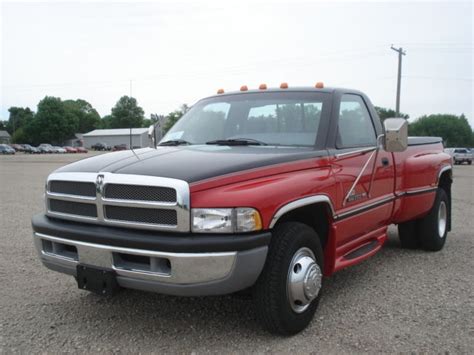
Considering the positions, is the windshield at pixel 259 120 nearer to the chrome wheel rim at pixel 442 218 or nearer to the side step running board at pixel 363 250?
the side step running board at pixel 363 250

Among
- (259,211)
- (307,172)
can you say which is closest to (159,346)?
(259,211)

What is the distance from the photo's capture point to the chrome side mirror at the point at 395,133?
4203mm

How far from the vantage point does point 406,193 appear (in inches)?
204

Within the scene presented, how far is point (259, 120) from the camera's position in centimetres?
434

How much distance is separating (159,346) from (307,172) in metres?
1.61

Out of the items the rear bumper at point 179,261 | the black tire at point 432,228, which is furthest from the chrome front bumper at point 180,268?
the black tire at point 432,228

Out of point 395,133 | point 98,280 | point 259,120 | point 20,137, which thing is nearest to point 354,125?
point 395,133

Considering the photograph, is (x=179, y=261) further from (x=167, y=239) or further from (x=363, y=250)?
(x=363, y=250)

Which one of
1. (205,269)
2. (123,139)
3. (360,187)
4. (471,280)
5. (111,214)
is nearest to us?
(205,269)

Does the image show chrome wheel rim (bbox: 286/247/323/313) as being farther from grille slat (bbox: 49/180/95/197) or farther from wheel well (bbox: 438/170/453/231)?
wheel well (bbox: 438/170/453/231)

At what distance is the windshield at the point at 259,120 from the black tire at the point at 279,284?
0.95m

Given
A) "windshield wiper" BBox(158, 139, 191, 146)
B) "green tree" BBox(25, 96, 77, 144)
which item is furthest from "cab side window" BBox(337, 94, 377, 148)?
"green tree" BBox(25, 96, 77, 144)

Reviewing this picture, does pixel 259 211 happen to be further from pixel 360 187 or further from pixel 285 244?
pixel 360 187

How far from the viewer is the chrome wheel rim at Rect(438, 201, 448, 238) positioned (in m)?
6.11
